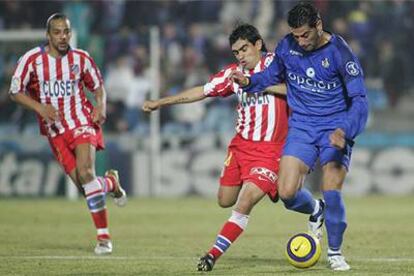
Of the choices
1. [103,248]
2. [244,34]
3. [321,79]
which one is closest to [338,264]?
[321,79]

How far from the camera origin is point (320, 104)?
9711mm

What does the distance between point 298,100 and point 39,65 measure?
11.4 feet

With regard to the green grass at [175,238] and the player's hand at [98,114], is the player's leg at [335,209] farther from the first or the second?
the player's hand at [98,114]

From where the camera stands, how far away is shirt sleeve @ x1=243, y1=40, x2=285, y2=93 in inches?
392

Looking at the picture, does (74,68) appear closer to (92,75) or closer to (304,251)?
(92,75)

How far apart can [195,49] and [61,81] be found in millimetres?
10559

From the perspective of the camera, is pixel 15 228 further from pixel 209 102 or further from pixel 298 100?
pixel 209 102

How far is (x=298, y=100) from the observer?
984cm

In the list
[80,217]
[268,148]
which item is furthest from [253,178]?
[80,217]

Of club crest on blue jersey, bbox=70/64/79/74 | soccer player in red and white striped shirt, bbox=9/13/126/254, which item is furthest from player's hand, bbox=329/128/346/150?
club crest on blue jersey, bbox=70/64/79/74

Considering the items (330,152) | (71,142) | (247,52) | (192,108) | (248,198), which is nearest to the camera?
(330,152)

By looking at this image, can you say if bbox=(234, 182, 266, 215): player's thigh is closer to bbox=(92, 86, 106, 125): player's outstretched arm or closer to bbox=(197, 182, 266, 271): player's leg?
bbox=(197, 182, 266, 271): player's leg

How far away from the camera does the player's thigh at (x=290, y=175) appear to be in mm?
9633

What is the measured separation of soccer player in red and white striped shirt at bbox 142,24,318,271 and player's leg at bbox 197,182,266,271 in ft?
0.36
